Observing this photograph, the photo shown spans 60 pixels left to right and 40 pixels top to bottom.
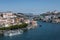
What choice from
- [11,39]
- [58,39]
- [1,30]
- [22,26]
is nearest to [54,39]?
[58,39]

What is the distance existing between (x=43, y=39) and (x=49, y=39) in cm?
20

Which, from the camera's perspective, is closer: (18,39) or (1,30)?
(18,39)

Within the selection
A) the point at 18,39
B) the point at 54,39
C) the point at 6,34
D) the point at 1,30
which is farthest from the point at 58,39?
the point at 1,30

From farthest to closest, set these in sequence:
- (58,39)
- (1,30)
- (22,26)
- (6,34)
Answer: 1. (22,26)
2. (1,30)
3. (6,34)
4. (58,39)

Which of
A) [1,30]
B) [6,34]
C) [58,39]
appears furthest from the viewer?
[1,30]

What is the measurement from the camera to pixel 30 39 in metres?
8.95

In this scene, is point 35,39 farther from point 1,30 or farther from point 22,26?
point 22,26

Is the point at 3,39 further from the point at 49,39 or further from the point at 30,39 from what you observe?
the point at 49,39

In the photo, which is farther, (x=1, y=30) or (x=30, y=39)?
(x=1, y=30)

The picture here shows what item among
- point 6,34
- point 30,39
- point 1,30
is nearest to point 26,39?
point 30,39

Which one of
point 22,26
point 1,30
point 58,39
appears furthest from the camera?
point 22,26

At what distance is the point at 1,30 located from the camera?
11.7m

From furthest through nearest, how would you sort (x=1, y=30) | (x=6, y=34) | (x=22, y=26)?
(x=22, y=26)
(x=1, y=30)
(x=6, y=34)

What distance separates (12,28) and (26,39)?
3.53 metres
